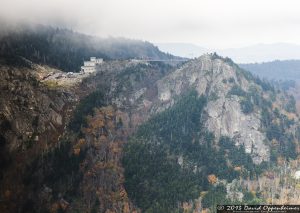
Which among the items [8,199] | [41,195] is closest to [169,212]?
[41,195]

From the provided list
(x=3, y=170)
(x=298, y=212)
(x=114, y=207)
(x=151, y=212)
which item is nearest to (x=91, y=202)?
(x=114, y=207)

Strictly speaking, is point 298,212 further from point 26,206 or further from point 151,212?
point 26,206

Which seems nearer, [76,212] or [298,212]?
[298,212]

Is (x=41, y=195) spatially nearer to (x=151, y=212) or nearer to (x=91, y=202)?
(x=91, y=202)

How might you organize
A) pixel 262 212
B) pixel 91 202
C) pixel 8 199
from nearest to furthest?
pixel 262 212 → pixel 8 199 → pixel 91 202

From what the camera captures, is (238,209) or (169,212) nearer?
(238,209)

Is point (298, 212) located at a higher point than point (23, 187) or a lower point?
higher

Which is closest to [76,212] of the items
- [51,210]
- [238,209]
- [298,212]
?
[51,210]

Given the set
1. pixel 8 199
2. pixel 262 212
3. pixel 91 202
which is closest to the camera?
pixel 262 212

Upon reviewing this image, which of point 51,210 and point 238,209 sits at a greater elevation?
point 238,209
